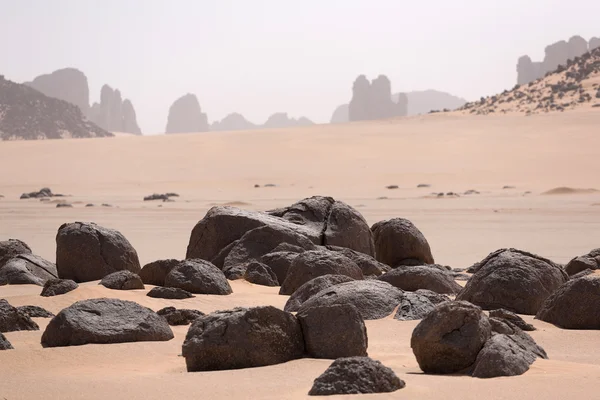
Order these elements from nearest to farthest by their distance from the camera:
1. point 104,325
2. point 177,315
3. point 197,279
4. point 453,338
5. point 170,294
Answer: point 453,338 < point 104,325 < point 177,315 < point 170,294 < point 197,279

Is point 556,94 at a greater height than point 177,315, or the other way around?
point 556,94

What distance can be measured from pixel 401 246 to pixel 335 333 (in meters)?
5.53

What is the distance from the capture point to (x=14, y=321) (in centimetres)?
627

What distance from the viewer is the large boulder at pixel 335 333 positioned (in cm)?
510

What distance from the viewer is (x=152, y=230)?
17.2 meters

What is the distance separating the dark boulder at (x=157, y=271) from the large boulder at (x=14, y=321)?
2660 mm

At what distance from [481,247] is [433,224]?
13.5 feet

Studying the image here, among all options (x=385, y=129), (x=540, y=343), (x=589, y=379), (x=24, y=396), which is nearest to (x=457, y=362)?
(x=589, y=379)

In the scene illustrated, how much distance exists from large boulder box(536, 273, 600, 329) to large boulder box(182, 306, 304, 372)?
257 cm

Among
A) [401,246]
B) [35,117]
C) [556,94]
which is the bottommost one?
[401,246]

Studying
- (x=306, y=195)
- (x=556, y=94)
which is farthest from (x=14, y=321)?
(x=556, y=94)

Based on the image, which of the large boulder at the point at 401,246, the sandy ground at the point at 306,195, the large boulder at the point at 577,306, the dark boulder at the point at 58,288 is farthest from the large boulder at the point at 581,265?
the dark boulder at the point at 58,288

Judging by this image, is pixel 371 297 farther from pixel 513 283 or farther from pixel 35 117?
pixel 35 117

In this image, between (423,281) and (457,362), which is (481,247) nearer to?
(423,281)
